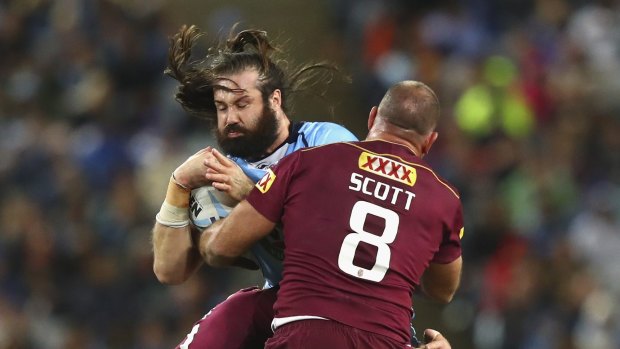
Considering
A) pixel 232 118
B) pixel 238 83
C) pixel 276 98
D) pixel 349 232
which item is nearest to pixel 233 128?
pixel 232 118

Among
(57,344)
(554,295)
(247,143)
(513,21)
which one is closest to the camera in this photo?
(247,143)

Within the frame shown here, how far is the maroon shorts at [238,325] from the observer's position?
4.41 metres

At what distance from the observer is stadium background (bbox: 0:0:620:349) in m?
8.67

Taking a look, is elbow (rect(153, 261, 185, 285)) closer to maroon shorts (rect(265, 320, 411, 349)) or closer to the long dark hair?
the long dark hair

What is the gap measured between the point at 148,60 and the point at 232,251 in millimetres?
6824

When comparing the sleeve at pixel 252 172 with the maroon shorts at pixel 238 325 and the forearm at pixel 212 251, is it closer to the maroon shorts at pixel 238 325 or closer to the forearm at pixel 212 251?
the forearm at pixel 212 251

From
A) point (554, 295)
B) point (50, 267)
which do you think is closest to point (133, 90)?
point (50, 267)

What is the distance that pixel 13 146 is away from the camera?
1048cm

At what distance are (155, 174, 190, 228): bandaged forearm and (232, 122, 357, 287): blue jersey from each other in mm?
244

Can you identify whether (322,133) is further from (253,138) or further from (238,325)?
(238,325)

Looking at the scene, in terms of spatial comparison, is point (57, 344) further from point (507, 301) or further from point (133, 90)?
point (507, 301)

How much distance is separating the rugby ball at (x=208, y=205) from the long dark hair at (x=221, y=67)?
1.32ft

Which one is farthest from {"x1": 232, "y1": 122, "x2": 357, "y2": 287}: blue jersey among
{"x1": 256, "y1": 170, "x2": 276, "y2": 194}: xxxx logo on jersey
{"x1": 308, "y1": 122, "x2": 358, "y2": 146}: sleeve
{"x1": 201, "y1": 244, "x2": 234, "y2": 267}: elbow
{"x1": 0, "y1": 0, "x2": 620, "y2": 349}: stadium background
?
{"x1": 0, "y1": 0, "x2": 620, "y2": 349}: stadium background

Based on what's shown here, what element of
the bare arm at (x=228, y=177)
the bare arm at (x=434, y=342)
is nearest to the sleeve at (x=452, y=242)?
the bare arm at (x=434, y=342)
